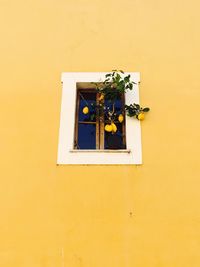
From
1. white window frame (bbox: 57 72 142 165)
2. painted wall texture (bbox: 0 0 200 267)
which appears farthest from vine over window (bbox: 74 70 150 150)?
painted wall texture (bbox: 0 0 200 267)

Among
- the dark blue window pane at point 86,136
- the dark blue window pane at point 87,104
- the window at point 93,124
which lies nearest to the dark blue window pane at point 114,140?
the window at point 93,124

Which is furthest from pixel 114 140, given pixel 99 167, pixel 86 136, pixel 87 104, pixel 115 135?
pixel 87 104

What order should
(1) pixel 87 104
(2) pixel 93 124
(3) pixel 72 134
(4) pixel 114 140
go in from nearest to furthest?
(3) pixel 72 134 < (4) pixel 114 140 < (2) pixel 93 124 < (1) pixel 87 104

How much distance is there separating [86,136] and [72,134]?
0.31m

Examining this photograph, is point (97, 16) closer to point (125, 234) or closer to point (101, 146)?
point (101, 146)

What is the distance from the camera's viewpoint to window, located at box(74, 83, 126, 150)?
17.2 ft

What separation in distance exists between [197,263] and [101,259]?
108 cm

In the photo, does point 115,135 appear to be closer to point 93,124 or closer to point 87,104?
point 93,124

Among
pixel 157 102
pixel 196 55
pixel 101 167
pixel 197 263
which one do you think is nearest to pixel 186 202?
pixel 197 263

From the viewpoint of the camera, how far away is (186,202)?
462cm

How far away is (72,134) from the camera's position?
16.8 ft

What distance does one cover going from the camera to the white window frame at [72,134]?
4898mm

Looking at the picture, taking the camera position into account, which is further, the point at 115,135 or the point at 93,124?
the point at 93,124

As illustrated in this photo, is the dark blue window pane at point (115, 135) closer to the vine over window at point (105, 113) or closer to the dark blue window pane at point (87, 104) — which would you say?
the vine over window at point (105, 113)
